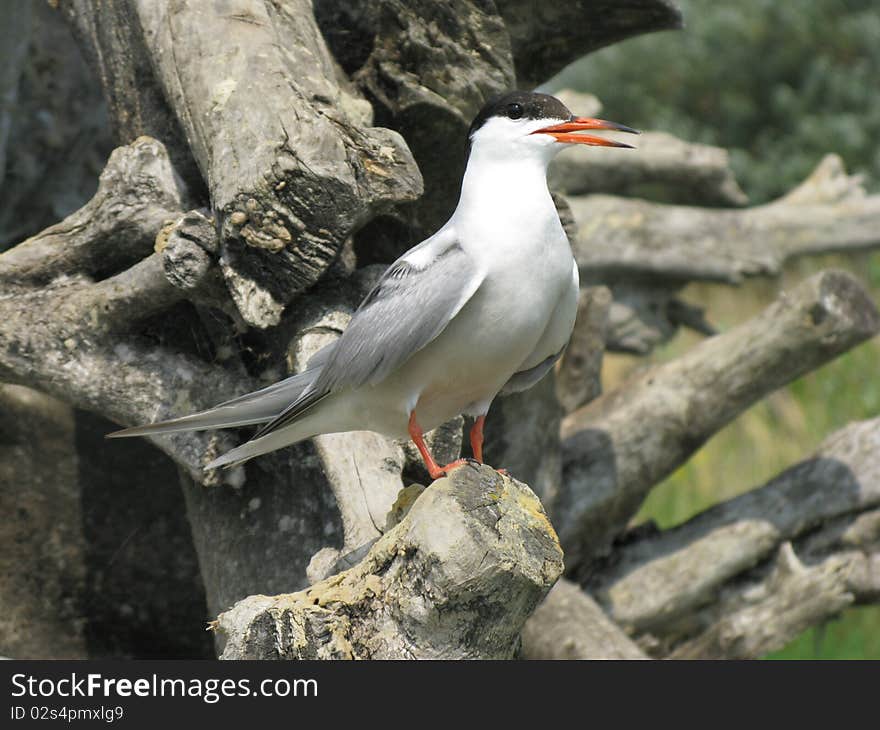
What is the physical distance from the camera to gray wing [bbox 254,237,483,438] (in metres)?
3.01

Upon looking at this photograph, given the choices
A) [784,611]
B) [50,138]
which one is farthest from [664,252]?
[50,138]

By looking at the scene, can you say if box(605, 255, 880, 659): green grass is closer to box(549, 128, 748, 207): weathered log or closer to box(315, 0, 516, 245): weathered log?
box(549, 128, 748, 207): weathered log

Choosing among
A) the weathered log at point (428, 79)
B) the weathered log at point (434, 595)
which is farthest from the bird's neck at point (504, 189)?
the weathered log at point (434, 595)

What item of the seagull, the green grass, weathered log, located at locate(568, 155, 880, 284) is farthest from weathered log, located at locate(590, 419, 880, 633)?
the seagull

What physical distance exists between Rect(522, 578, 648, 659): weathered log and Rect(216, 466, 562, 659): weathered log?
2.00 metres

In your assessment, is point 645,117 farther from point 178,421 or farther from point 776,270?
point 178,421

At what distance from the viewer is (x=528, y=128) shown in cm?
329

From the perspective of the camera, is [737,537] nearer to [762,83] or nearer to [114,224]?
[114,224]

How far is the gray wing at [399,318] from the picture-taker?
3010 mm

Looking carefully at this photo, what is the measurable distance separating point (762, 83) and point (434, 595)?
36.1 feet

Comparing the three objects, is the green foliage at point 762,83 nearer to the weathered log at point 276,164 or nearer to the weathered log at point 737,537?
the weathered log at point 737,537

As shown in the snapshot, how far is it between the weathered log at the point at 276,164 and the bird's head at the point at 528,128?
0.72ft

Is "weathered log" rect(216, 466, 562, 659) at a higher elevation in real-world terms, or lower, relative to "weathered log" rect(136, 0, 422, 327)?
lower

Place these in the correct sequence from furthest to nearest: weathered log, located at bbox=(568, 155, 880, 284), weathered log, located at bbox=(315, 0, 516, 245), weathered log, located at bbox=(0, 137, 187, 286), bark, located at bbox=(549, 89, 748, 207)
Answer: bark, located at bbox=(549, 89, 748, 207) < weathered log, located at bbox=(568, 155, 880, 284) < weathered log, located at bbox=(315, 0, 516, 245) < weathered log, located at bbox=(0, 137, 187, 286)
